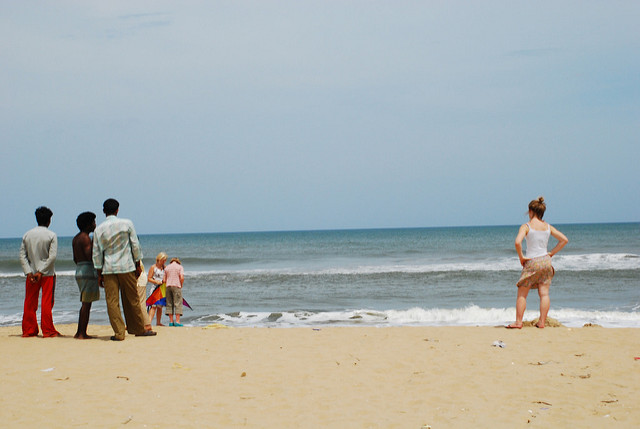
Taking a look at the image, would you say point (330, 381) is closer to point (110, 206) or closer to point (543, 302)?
point (110, 206)

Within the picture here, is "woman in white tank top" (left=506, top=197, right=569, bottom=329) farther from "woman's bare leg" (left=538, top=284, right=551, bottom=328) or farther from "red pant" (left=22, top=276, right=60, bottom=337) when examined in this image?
"red pant" (left=22, top=276, right=60, bottom=337)

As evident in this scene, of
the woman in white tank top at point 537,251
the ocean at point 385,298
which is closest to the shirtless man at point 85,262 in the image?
the ocean at point 385,298

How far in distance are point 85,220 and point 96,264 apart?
0.65m

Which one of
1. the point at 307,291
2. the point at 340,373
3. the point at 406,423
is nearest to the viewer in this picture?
the point at 406,423

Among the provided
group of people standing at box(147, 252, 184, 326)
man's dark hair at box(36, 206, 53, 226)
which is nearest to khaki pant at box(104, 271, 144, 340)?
man's dark hair at box(36, 206, 53, 226)

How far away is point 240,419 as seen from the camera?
4320 millimetres

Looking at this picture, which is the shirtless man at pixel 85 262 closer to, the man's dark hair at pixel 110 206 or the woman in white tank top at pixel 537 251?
the man's dark hair at pixel 110 206

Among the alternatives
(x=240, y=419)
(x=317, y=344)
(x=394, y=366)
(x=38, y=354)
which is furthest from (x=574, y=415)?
(x=38, y=354)

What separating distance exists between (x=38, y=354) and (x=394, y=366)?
3.98 metres

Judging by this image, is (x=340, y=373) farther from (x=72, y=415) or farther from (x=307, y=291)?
(x=307, y=291)

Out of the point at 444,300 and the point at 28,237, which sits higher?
the point at 28,237

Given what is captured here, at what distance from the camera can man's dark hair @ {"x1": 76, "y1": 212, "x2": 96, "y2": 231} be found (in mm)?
7479

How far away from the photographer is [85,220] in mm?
7512

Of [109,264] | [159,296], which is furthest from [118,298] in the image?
[159,296]
